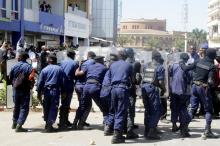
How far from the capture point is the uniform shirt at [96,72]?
11.3 metres

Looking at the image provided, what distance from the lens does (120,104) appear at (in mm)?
10219

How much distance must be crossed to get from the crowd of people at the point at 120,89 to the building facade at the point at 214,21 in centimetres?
7458

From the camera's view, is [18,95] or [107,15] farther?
[107,15]

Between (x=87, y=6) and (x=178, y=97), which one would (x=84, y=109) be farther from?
(x=87, y=6)

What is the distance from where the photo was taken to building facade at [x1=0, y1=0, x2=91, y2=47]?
3547 centimetres

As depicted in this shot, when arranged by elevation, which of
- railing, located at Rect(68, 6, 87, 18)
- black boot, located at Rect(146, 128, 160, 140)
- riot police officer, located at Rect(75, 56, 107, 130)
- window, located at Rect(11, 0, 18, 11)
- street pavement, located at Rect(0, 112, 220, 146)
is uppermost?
railing, located at Rect(68, 6, 87, 18)

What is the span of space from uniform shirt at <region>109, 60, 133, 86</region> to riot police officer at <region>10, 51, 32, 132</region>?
6.71ft

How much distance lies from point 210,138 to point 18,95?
413 cm

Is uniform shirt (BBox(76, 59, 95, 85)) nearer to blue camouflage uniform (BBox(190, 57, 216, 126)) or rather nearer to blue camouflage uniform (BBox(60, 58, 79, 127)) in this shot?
blue camouflage uniform (BBox(60, 58, 79, 127))

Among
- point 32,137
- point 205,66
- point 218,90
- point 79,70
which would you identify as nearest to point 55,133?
point 32,137

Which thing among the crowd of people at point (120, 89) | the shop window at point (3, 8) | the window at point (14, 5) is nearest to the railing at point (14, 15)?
the window at point (14, 5)

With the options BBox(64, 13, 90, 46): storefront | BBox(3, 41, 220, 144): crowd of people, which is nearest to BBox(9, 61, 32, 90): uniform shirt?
BBox(3, 41, 220, 144): crowd of people

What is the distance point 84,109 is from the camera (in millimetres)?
11680

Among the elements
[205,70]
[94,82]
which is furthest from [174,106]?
[94,82]
